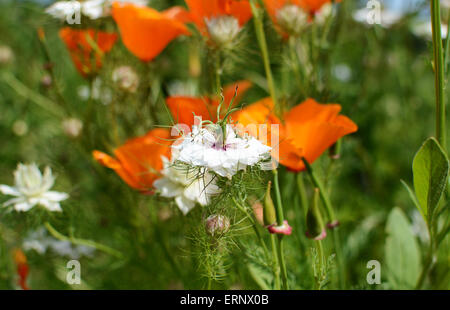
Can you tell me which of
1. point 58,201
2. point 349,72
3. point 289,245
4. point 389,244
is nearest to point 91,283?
point 58,201

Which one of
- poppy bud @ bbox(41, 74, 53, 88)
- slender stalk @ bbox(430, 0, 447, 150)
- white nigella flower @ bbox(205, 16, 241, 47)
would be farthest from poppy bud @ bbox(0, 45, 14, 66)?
slender stalk @ bbox(430, 0, 447, 150)

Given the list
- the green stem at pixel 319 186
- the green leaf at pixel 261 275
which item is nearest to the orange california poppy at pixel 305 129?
the green stem at pixel 319 186

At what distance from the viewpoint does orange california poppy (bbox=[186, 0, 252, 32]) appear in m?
0.47

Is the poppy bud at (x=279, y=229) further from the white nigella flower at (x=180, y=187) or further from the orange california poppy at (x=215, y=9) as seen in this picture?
the orange california poppy at (x=215, y=9)

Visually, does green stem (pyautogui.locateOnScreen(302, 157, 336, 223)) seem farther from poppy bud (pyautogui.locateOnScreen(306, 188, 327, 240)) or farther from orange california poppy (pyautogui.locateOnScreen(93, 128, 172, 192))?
orange california poppy (pyautogui.locateOnScreen(93, 128, 172, 192))

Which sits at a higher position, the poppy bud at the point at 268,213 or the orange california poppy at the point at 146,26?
the orange california poppy at the point at 146,26

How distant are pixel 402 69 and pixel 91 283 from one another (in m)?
0.71

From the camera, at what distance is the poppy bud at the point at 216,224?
0.40 m

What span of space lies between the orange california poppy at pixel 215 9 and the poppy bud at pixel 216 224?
21cm

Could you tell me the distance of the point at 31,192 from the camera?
519 mm

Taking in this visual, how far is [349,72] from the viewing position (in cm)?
101
